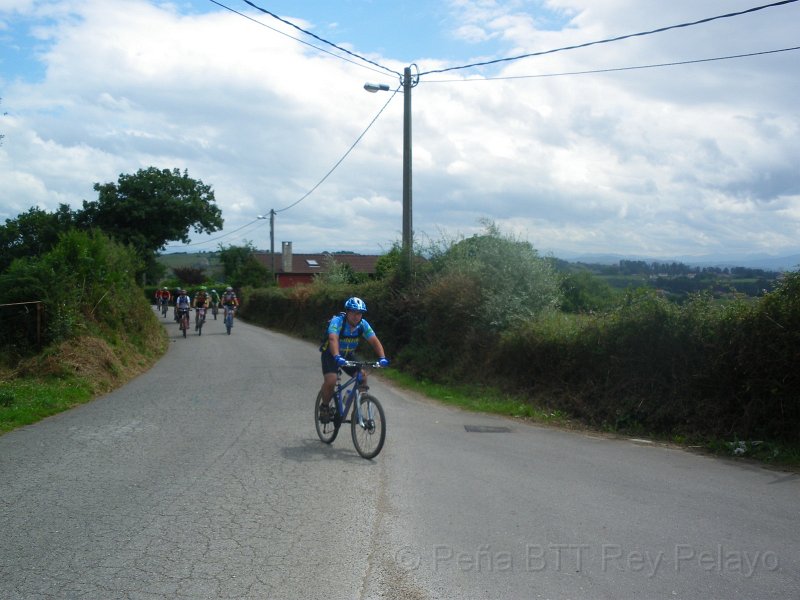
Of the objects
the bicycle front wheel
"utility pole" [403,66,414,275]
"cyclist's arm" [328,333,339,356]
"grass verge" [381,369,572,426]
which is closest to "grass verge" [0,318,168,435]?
"cyclist's arm" [328,333,339,356]

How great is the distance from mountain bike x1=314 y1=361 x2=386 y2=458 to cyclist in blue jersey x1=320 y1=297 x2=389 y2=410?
10 centimetres

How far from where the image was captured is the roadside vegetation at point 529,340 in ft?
31.7

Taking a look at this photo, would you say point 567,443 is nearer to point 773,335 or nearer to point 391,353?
point 773,335

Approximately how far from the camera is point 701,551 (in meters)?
5.37

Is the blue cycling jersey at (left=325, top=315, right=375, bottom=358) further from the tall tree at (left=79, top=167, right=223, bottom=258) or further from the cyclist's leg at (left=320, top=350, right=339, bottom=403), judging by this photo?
the tall tree at (left=79, top=167, right=223, bottom=258)

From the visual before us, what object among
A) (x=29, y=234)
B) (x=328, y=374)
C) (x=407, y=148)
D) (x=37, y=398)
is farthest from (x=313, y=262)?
(x=328, y=374)

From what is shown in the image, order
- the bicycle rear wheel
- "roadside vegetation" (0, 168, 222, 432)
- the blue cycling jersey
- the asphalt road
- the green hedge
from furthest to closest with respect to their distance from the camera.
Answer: "roadside vegetation" (0, 168, 222, 432), the green hedge, the bicycle rear wheel, the blue cycling jersey, the asphalt road

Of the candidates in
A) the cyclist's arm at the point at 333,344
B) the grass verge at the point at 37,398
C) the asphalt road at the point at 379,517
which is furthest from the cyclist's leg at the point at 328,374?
the grass verge at the point at 37,398

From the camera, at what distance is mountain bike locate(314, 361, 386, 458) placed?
836 centimetres

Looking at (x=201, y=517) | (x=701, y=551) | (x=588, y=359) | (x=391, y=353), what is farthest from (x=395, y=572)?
(x=391, y=353)

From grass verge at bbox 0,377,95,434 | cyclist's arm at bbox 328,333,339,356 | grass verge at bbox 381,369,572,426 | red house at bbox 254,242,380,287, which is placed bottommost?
grass verge at bbox 381,369,572,426

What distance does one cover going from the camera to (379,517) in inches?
243

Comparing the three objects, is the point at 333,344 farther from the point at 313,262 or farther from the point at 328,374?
the point at 313,262

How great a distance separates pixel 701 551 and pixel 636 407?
230 inches
